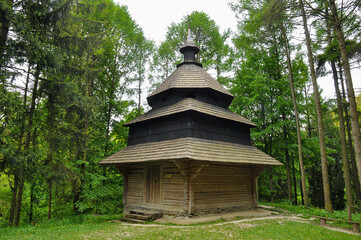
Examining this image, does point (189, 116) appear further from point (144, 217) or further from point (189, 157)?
point (144, 217)

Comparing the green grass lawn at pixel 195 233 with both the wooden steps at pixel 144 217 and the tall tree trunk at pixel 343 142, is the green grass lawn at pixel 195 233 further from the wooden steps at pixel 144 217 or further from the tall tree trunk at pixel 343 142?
the tall tree trunk at pixel 343 142

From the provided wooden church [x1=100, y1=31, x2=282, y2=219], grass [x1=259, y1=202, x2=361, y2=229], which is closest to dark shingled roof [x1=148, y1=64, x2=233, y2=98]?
wooden church [x1=100, y1=31, x2=282, y2=219]

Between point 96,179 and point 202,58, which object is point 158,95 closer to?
point 96,179

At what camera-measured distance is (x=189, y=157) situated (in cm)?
834

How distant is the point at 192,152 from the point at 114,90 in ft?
34.5

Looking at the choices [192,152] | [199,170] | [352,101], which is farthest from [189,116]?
[352,101]

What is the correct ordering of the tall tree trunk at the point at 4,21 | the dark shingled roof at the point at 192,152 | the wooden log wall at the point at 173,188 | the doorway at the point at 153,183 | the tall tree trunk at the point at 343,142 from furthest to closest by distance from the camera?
the tall tree trunk at the point at 343,142, the doorway at the point at 153,183, the wooden log wall at the point at 173,188, the dark shingled roof at the point at 192,152, the tall tree trunk at the point at 4,21

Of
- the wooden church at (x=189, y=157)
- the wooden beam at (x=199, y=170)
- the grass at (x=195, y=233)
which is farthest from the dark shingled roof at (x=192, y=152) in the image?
the grass at (x=195, y=233)

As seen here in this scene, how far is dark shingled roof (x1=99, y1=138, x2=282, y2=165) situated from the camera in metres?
9.00

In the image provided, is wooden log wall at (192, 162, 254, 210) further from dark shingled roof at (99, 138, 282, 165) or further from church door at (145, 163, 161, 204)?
church door at (145, 163, 161, 204)

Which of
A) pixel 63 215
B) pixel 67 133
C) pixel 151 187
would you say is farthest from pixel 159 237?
pixel 63 215

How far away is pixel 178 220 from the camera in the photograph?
8.97 m

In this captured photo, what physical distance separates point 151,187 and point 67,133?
4619 millimetres

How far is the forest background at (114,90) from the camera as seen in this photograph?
821 cm
